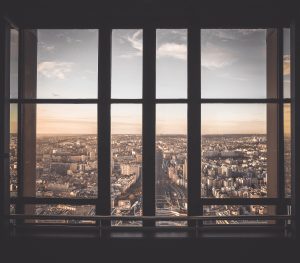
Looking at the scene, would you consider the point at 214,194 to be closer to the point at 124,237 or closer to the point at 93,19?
the point at 124,237

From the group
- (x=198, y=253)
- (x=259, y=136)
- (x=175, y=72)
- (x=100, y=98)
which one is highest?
(x=175, y=72)

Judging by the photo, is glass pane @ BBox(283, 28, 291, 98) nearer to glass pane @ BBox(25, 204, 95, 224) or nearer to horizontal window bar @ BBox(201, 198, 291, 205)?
horizontal window bar @ BBox(201, 198, 291, 205)

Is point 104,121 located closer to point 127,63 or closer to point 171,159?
point 127,63

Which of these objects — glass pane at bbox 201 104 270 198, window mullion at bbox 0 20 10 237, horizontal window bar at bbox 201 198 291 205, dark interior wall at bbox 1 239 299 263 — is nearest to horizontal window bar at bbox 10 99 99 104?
window mullion at bbox 0 20 10 237

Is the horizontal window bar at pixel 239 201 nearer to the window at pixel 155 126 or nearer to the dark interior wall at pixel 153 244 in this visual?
the window at pixel 155 126

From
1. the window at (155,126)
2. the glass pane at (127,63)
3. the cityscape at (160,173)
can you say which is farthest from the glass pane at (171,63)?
the cityscape at (160,173)

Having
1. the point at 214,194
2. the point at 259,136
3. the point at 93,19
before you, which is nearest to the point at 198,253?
the point at 214,194

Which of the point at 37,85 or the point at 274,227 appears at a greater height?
the point at 37,85
